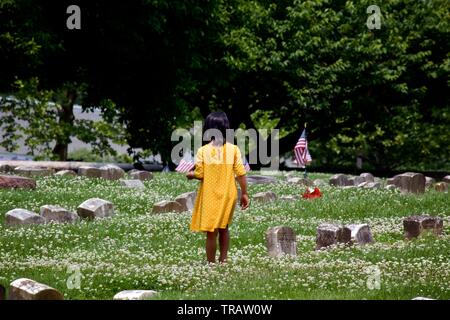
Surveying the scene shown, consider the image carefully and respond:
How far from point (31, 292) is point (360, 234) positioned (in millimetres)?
7596

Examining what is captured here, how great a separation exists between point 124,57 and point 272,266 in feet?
79.5

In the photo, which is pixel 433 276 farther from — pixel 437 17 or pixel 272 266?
pixel 437 17

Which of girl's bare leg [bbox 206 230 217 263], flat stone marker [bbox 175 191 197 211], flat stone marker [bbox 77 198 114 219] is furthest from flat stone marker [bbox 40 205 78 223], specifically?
girl's bare leg [bbox 206 230 217 263]

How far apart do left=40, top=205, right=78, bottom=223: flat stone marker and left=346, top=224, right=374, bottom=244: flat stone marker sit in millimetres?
6271

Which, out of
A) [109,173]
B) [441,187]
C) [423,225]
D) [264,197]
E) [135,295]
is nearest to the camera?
[135,295]

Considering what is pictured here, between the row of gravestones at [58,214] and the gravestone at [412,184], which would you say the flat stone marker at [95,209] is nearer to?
the row of gravestones at [58,214]

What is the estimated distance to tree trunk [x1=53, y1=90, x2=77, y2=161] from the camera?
5456 cm

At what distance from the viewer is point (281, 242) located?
55.4ft

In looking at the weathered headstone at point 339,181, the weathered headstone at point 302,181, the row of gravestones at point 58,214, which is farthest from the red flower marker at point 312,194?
the row of gravestones at point 58,214

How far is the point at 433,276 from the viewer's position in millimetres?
14422

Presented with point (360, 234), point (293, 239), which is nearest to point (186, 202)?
point (360, 234)

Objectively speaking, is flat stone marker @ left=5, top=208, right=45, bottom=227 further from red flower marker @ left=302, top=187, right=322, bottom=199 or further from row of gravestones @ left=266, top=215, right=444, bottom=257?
red flower marker @ left=302, top=187, right=322, bottom=199

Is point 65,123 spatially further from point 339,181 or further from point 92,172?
point 339,181
